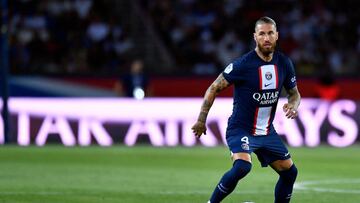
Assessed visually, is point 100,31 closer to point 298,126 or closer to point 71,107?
point 71,107

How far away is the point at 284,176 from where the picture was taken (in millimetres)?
10406

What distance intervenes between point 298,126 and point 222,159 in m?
3.73

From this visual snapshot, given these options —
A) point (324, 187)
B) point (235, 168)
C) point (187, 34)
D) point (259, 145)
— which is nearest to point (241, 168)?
point (235, 168)

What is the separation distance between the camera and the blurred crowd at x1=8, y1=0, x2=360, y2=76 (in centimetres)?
2573

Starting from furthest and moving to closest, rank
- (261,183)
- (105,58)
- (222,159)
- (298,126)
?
1. (105,58)
2. (298,126)
3. (222,159)
4. (261,183)

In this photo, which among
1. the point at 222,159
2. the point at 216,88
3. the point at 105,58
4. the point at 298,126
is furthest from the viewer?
the point at 105,58

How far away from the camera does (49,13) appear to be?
86.0 feet

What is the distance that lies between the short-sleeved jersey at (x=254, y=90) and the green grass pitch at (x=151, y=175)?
1999 mm

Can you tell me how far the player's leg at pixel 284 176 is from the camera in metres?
10.3

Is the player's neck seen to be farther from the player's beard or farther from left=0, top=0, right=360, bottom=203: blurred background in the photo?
left=0, top=0, right=360, bottom=203: blurred background

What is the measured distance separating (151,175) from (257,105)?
5.67 meters

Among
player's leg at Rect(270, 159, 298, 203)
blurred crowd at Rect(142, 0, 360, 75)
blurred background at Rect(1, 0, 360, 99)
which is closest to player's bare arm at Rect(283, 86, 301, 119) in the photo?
player's leg at Rect(270, 159, 298, 203)

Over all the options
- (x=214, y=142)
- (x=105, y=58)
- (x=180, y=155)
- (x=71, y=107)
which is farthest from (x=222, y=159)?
(x=105, y=58)

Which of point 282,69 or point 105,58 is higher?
point 282,69
